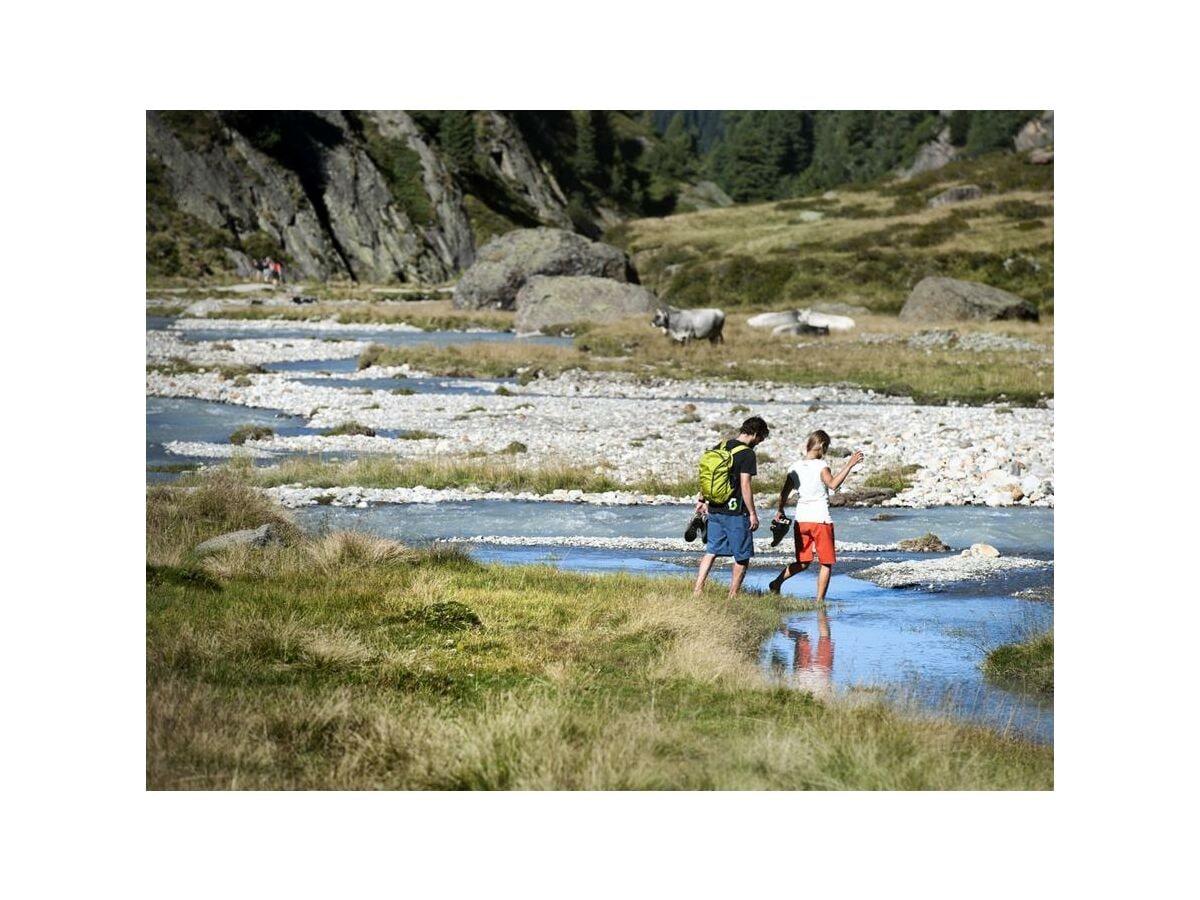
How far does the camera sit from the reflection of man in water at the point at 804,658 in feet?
43.4

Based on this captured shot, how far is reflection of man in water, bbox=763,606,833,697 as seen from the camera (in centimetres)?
1324

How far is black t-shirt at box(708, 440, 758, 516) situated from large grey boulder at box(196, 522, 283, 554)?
5.86m

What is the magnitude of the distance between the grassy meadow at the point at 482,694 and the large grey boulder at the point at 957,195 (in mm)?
59016

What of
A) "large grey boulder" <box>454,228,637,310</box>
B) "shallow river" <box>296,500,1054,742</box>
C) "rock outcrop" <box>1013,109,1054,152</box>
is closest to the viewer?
"shallow river" <box>296,500,1054,742</box>

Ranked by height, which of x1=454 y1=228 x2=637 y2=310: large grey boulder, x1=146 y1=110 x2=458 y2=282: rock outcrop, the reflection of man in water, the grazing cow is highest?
x1=146 y1=110 x2=458 y2=282: rock outcrop

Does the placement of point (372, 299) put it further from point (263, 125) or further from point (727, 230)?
point (727, 230)

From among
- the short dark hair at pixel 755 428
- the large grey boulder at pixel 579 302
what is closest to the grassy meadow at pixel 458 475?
the short dark hair at pixel 755 428

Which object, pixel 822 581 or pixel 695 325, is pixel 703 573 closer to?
pixel 822 581

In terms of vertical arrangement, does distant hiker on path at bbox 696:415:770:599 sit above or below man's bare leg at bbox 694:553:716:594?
above

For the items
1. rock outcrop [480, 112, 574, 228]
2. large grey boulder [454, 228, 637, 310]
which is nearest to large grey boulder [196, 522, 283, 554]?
large grey boulder [454, 228, 637, 310]

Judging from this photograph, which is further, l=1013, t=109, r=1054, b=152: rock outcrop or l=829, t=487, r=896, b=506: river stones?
l=1013, t=109, r=1054, b=152: rock outcrop

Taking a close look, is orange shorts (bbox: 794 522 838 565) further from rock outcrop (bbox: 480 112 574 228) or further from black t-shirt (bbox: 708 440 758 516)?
rock outcrop (bbox: 480 112 574 228)
